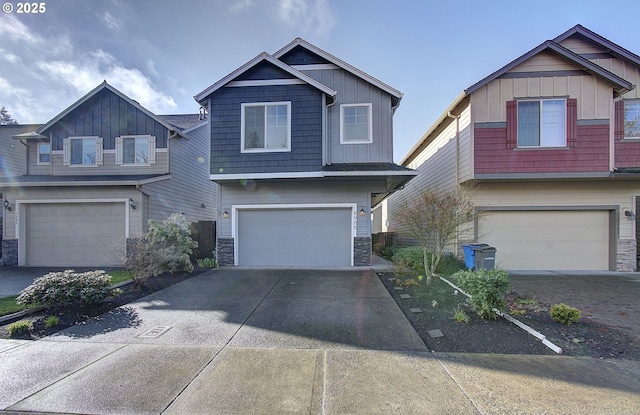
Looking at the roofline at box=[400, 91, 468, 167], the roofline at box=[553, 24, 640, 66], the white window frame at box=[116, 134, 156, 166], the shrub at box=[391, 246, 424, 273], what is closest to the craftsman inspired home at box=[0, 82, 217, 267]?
the white window frame at box=[116, 134, 156, 166]

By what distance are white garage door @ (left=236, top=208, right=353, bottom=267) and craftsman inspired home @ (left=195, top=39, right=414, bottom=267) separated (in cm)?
4

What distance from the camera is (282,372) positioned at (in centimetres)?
341

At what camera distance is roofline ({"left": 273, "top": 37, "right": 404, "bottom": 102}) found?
10547 mm

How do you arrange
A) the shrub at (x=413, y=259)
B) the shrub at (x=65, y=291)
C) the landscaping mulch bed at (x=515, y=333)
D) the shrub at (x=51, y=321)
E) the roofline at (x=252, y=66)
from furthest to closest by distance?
the roofline at (x=252, y=66)
the shrub at (x=413, y=259)
the shrub at (x=65, y=291)
the shrub at (x=51, y=321)
the landscaping mulch bed at (x=515, y=333)

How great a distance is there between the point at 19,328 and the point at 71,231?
7.99 meters

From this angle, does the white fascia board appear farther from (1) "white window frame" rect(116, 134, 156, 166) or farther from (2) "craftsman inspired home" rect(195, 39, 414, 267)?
(1) "white window frame" rect(116, 134, 156, 166)

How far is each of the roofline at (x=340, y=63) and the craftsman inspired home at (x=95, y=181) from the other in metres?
5.88

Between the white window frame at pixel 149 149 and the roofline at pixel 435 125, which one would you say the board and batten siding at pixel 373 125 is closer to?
the roofline at pixel 435 125

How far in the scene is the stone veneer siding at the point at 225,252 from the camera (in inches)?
422

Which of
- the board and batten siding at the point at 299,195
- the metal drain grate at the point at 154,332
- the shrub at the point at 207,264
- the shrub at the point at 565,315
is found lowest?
the shrub at the point at 207,264

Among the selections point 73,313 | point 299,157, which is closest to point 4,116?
point 299,157

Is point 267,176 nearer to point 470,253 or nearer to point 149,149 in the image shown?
point 149,149

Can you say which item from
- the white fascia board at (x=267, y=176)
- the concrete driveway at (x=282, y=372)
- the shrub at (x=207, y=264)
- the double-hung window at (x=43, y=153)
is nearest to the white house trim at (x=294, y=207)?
the shrub at (x=207, y=264)

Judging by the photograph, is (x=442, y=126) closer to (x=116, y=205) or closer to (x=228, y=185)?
(x=228, y=185)
